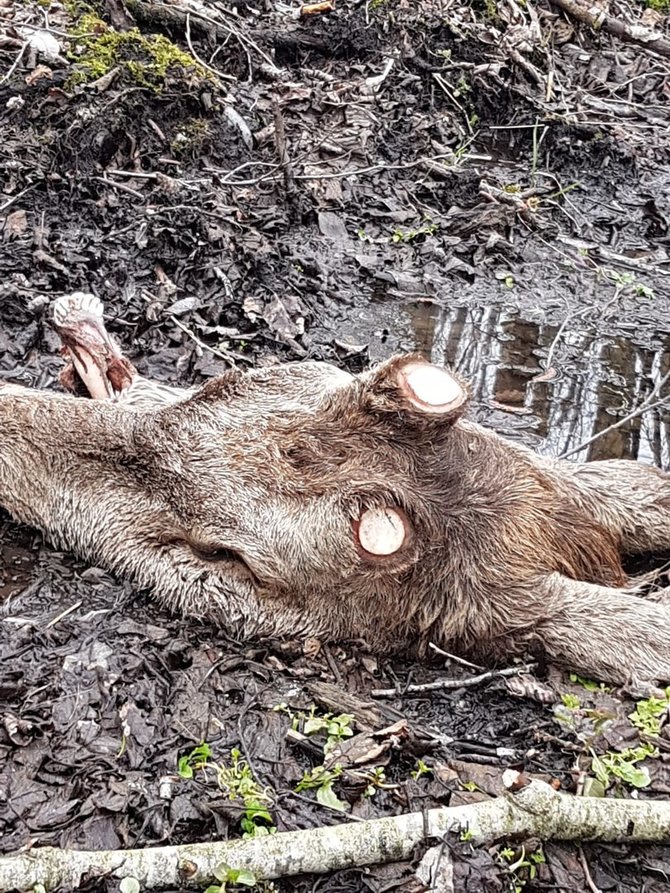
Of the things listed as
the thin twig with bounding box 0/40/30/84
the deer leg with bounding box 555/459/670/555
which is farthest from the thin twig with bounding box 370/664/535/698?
the thin twig with bounding box 0/40/30/84

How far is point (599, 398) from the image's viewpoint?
6270mm

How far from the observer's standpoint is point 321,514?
165 inches

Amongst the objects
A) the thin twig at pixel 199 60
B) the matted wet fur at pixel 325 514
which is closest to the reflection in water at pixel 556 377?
the matted wet fur at pixel 325 514

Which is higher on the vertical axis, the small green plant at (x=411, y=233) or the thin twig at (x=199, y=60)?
the thin twig at (x=199, y=60)

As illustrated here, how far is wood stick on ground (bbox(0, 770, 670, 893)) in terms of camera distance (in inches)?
114

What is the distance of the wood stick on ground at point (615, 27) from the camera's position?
424 inches

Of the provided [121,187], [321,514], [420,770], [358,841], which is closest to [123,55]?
[121,187]

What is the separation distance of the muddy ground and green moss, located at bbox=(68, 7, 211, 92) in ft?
0.09

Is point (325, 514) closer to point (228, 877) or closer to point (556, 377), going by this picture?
point (228, 877)

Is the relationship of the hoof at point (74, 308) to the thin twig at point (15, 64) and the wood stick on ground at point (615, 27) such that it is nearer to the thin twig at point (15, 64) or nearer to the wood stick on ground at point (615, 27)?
the thin twig at point (15, 64)

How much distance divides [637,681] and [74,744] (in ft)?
8.39

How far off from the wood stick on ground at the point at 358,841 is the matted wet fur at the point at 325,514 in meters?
0.99

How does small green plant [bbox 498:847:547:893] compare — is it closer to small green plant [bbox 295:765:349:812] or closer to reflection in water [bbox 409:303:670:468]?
small green plant [bbox 295:765:349:812]

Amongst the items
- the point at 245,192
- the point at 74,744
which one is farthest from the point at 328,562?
the point at 245,192
